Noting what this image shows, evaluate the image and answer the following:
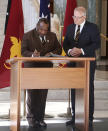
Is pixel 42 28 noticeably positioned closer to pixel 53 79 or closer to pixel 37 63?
pixel 37 63

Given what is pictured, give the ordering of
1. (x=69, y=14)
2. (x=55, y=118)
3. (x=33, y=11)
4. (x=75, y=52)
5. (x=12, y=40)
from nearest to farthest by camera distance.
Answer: (x=75, y=52), (x=55, y=118), (x=12, y=40), (x=69, y=14), (x=33, y=11)

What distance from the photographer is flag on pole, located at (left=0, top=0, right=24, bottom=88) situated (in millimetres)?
6254

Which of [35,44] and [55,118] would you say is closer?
[35,44]

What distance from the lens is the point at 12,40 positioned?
20.7 ft

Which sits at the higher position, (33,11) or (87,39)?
(33,11)

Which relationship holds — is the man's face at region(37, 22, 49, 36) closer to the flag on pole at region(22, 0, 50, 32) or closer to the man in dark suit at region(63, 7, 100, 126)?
the man in dark suit at region(63, 7, 100, 126)

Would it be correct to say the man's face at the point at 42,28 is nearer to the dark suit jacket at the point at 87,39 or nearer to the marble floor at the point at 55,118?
the dark suit jacket at the point at 87,39

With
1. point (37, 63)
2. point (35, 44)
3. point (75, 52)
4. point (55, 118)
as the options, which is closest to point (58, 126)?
point (55, 118)

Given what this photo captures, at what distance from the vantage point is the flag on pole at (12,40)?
20.5 ft

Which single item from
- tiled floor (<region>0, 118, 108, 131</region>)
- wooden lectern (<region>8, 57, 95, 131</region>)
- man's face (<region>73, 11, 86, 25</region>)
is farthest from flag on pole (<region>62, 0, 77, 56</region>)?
wooden lectern (<region>8, 57, 95, 131</region>)

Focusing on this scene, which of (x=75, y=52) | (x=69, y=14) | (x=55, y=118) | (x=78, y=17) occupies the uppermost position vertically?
(x=69, y=14)

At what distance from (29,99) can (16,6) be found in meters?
1.88

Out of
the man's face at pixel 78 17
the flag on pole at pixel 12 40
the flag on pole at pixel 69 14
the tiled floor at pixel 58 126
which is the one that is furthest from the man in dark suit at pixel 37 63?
the flag on pole at pixel 69 14

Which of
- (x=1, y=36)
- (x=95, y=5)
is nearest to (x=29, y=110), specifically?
(x=1, y=36)
